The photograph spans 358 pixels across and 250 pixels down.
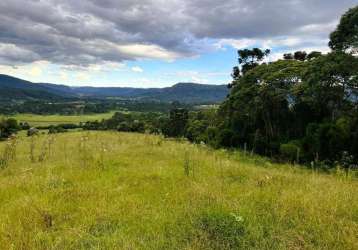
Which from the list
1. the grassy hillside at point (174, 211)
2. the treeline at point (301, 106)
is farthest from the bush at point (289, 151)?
the grassy hillside at point (174, 211)

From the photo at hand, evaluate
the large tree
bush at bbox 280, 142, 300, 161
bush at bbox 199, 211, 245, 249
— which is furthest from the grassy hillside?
the large tree

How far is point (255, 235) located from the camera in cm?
433

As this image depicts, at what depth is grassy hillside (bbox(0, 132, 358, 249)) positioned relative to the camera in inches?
166

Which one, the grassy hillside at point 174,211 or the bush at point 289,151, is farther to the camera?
the bush at point 289,151

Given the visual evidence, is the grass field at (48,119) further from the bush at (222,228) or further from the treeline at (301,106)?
the bush at (222,228)

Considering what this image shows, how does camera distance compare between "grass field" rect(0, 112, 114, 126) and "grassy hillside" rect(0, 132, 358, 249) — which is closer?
"grassy hillside" rect(0, 132, 358, 249)

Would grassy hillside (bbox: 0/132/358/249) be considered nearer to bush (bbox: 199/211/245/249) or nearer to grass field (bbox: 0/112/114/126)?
bush (bbox: 199/211/245/249)

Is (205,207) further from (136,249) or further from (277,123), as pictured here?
(277,123)

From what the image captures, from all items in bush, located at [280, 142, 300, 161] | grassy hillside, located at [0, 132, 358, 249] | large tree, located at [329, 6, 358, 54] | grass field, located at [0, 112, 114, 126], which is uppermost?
large tree, located at [329, 6, 358, 54]

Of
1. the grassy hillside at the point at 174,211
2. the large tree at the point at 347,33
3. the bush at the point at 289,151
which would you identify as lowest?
the bush at the point at 289,151

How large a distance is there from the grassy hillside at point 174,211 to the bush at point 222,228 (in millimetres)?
13

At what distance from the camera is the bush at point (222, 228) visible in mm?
4152

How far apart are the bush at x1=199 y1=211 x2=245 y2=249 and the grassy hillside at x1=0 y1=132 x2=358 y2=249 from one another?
0.01 metres

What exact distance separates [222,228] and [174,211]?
3.37 ft
